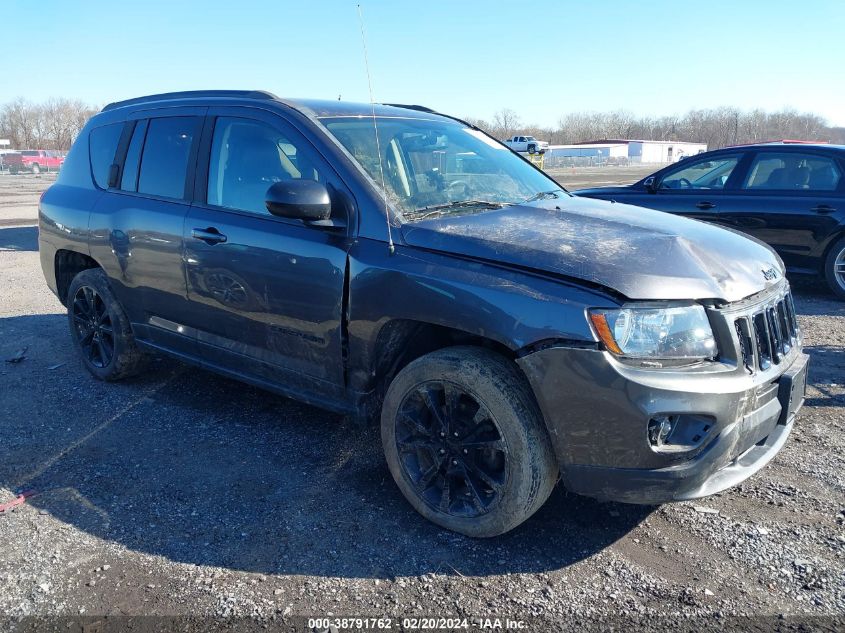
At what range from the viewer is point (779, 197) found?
24.4 ft

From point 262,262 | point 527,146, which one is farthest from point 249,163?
point 527,146

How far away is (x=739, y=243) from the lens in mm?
3289

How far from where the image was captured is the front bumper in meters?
2.50

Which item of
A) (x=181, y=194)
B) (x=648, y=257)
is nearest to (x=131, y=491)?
(x=181, y=194)

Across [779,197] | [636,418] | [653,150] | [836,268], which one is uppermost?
[653,150]

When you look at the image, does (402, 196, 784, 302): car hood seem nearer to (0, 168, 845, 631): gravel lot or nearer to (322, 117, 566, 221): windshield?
(322, 117, 566, 221): windshield

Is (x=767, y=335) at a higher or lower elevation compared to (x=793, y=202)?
lower

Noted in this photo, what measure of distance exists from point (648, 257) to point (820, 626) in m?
1.52

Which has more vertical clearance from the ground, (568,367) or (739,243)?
(739,243)

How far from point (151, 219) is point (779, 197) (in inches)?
261

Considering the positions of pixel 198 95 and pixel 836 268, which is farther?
pixel 836 268

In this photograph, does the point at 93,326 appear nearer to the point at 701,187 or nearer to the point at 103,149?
the point at 103,149

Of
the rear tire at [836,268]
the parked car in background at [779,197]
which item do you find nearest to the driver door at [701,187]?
the parked car in background at [779,197]

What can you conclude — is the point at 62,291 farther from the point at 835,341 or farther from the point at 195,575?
the point at 835,341
